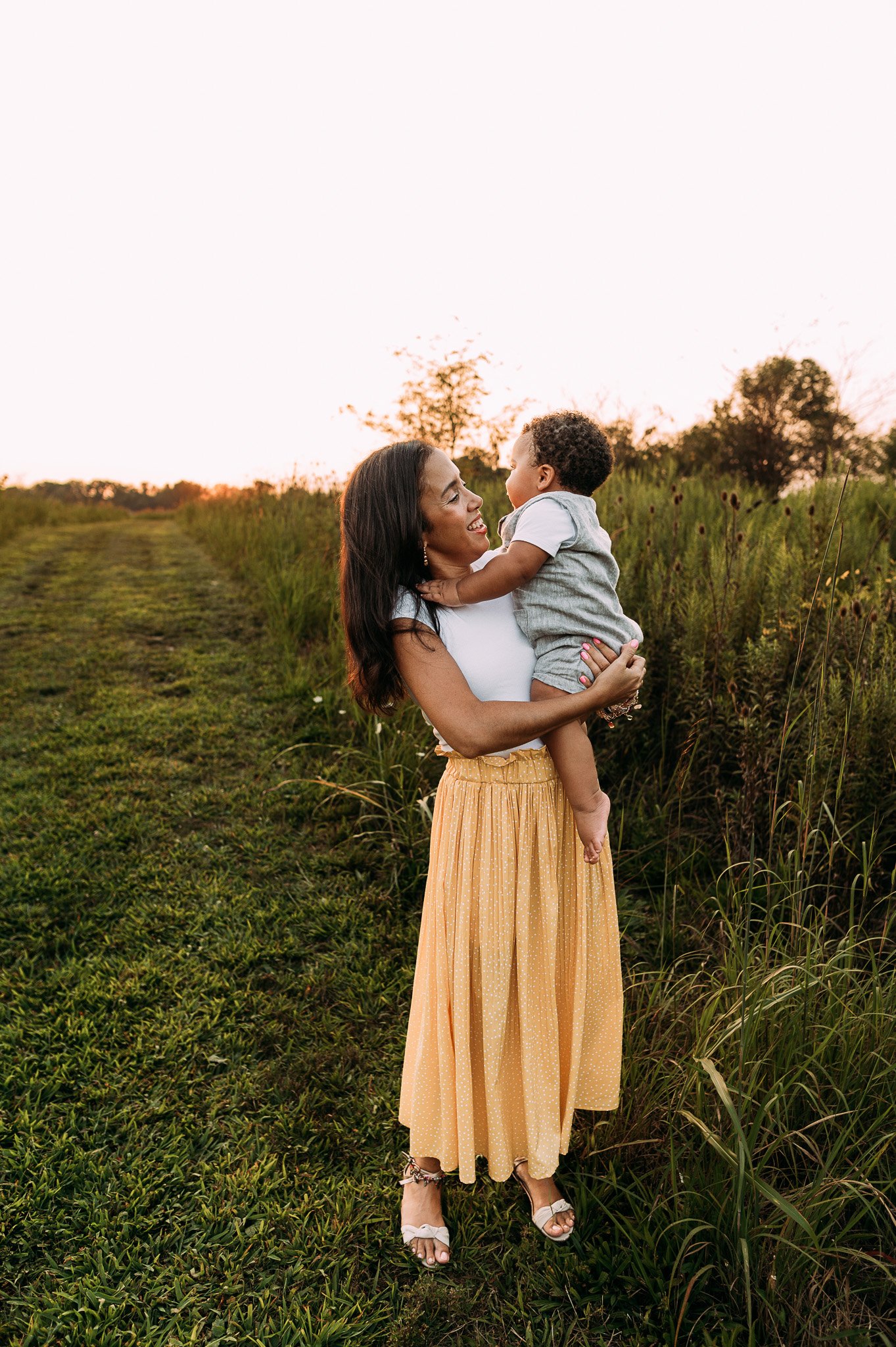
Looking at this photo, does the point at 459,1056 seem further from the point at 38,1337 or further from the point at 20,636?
the point at 20,636

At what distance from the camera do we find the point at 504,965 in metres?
1.78

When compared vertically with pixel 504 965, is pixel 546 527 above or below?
above

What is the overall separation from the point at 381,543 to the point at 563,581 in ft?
1.41

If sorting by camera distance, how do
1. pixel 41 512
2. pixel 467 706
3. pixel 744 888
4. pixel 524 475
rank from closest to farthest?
pixel 467 706, pixel 524 475, pixel 744 888, pixel 41 512

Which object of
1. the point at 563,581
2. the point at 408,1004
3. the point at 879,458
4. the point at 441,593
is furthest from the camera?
the point at 879,458

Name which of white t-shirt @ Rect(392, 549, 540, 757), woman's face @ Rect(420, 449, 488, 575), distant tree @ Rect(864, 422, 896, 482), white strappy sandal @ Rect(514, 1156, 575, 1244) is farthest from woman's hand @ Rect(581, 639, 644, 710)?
distant tree @ Rect(864, 422, 896, 482)

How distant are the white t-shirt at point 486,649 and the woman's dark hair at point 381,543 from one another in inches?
1.1

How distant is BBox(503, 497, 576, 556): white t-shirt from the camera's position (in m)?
1.80

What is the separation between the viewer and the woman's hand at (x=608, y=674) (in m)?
1.71

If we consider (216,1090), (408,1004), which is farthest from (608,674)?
(216,1090)

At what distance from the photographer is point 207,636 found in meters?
7.11

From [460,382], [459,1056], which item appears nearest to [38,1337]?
[459,1056]

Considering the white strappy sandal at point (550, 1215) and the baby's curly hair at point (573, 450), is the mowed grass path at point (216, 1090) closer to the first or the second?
the white strappy sandal at point (550, 1215)

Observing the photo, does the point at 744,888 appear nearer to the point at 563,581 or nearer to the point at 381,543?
the point at 563,581
